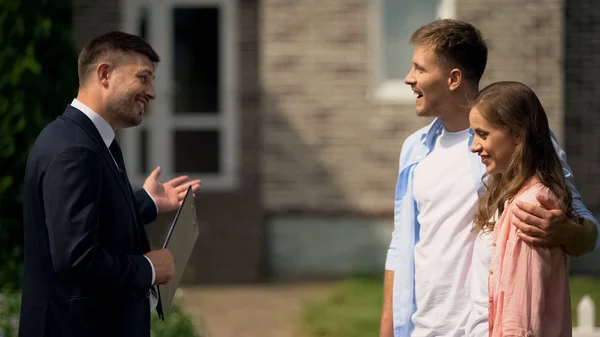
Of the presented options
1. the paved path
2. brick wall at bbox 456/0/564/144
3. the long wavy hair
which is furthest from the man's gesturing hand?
brick wall at bbox 456/0/564/144

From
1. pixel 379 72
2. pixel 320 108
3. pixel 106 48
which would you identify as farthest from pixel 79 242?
pixel 379 72

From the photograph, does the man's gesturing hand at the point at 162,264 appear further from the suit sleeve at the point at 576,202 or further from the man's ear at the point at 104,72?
the suit sleeve at the point at 576,202

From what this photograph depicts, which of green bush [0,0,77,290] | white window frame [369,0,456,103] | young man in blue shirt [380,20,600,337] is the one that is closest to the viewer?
young man in blue shirt [380,20,600,337]

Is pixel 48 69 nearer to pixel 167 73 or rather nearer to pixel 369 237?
pixel 167 73

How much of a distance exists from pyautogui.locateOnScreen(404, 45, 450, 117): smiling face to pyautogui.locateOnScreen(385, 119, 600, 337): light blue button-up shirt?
0.16m

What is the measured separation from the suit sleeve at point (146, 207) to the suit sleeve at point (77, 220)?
686mm

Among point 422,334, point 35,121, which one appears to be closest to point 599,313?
point 35,121

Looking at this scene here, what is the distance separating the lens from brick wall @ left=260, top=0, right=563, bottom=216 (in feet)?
38.7

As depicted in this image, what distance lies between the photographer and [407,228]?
4215 mm

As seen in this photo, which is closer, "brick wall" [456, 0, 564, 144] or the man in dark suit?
the man in dark suit

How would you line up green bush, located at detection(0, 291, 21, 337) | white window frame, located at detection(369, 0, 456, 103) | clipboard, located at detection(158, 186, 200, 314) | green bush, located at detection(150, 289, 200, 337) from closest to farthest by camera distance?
clipboard, located at detection(158, 186, 200, 314) → green bush, located at detection(0, 291, 21, 337) → green bush, located at detection(150, 289, 200, 337) → white window frame, located at detection(369, 0, 456, 103)

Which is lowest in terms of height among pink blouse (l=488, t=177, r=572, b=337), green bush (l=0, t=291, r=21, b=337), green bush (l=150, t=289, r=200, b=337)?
green bush (l=150, t=289, r=200, b=337)

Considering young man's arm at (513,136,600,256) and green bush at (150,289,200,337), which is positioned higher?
young man's arm at (513,136,600,256)

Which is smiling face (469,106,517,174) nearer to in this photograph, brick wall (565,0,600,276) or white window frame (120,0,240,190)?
white window frame (120,0,240,190)
